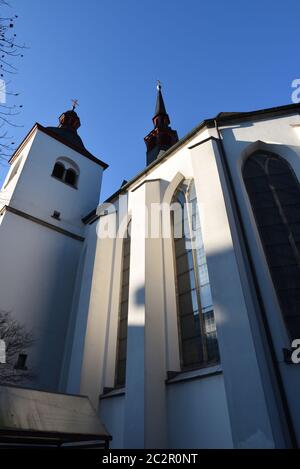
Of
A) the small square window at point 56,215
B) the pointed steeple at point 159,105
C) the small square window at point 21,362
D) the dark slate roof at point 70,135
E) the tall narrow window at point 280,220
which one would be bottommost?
the small square window at point 21,362

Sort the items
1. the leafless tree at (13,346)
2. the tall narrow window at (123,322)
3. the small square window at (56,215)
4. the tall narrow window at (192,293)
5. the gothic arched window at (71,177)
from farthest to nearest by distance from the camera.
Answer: the gothic arched window at (71,177)
the small square window at (56,215)
the leafless tree at (13,346)
the tall narrow window at (123,322)
the tall narrow window at (192,293)

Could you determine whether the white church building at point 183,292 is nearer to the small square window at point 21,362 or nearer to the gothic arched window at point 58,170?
the small square window at point 21,362

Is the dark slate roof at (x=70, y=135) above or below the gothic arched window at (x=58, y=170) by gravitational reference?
above

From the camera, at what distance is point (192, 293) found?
700cm

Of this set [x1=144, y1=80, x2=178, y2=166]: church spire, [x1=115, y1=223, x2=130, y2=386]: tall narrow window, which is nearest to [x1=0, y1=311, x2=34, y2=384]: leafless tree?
[x1=115, y1=223, x2=130, y2=386]: tall narrow window

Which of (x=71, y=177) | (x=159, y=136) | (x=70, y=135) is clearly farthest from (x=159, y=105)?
(x=71, y=177)

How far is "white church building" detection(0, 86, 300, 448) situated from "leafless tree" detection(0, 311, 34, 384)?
0.67ft

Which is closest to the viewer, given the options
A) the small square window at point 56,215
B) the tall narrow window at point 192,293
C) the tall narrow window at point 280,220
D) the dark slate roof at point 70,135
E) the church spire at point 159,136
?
the tall narrow window at point 280,220

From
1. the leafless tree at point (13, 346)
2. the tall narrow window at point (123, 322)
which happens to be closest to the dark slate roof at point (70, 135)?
the tall narrow window at point (123, 322)

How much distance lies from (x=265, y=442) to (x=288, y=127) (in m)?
7.20

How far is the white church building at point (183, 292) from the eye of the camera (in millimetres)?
4910

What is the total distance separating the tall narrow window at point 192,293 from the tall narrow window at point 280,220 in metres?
1.41

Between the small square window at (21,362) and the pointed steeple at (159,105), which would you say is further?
the pointed steeple at (159,105)

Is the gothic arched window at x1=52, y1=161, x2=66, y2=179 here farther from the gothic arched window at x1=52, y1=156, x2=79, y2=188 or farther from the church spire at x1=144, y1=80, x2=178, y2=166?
the church spire at x1=144, y1=80, x2=178, y2=166
